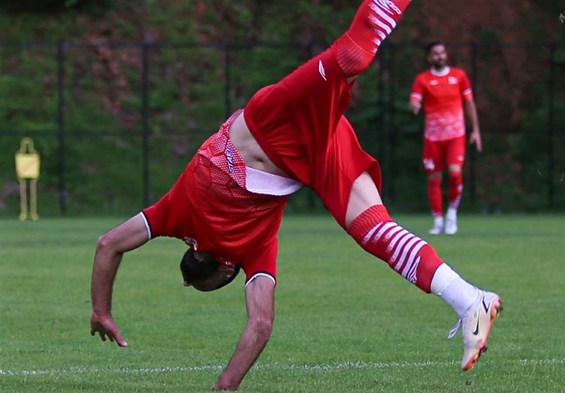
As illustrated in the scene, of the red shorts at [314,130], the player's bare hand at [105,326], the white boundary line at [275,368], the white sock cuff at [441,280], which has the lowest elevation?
the white boundary line at [275,368]

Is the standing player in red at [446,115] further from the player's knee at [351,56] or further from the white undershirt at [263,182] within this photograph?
the player's knee at [351,56]

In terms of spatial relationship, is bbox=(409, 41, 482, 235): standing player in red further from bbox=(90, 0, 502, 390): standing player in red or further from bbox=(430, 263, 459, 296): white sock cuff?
bbox=(430, 263, 459, 296): white sock cuff

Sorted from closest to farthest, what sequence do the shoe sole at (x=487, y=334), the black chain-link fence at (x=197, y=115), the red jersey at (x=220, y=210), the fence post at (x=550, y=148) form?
1. the shoe sole at (x=487, y=334)
2. the red jersey at (x=220, y=210)
3. the black chain-link fence at (x=197, y=115)
4. the fence post at (x=550, y=148)

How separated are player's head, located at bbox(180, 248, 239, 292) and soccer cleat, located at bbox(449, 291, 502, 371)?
140 cm

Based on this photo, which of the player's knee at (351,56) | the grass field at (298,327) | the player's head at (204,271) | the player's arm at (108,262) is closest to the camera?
the player's knee at (351,56)

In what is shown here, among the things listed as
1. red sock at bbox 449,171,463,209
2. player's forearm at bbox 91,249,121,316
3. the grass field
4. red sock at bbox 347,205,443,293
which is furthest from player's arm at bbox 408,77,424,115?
red sock at bbox 347,205,443,293

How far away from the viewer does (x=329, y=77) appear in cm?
678

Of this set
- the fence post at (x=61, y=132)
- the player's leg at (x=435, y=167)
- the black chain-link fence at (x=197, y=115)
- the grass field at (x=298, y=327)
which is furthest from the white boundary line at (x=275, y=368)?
the fence post at (x=61, y=132)

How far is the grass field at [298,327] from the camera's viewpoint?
754 cm

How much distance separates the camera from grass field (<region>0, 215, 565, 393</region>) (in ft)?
24.7

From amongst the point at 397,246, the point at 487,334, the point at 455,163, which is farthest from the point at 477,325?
the point at 455,163

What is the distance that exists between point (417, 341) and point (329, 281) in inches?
157

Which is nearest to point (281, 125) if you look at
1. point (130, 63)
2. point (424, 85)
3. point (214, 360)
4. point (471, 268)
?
point (214, 360)

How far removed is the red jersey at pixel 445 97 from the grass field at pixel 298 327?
7.48ft
